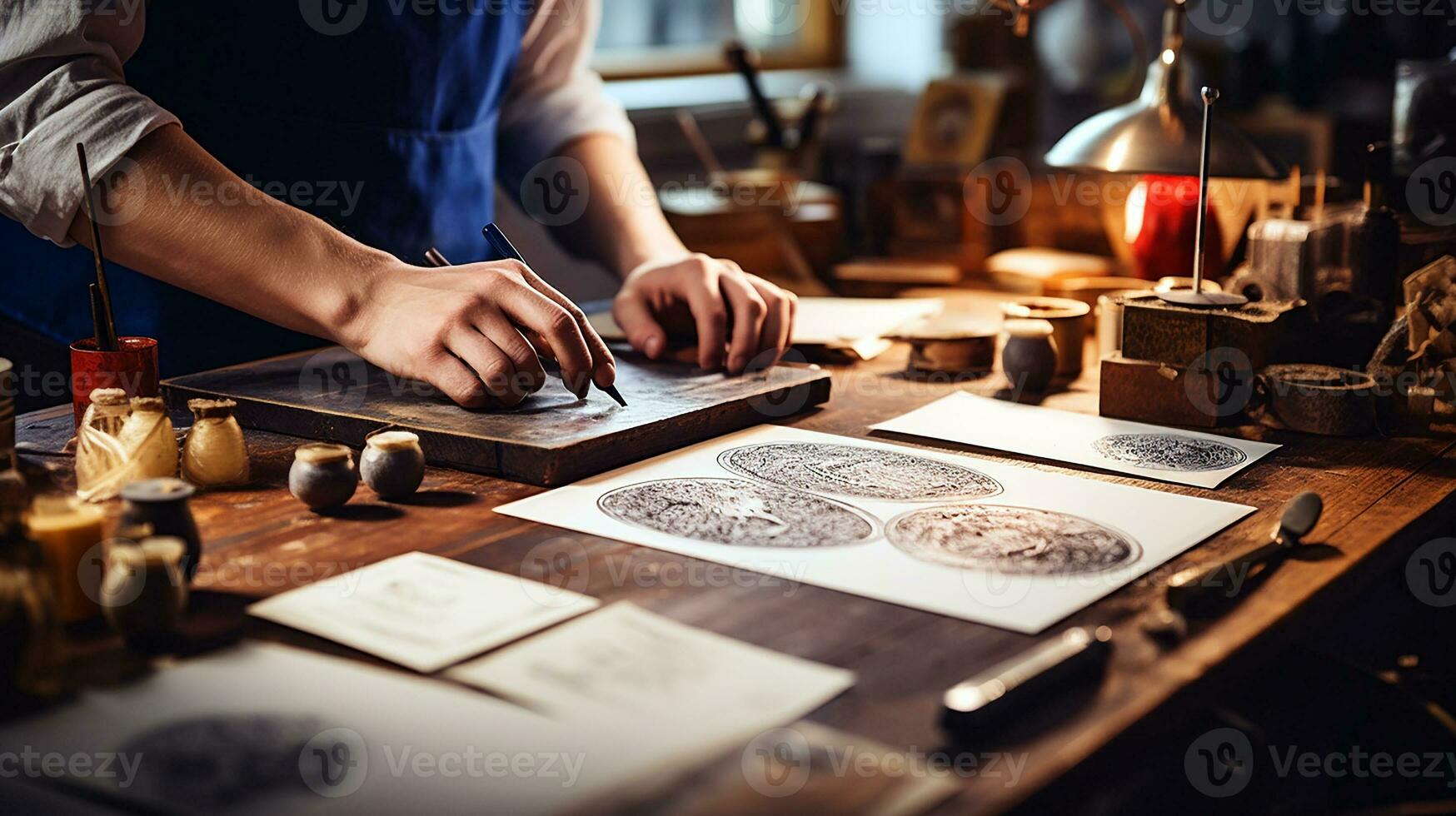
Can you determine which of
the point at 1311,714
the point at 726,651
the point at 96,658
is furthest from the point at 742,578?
the point at 1311,714

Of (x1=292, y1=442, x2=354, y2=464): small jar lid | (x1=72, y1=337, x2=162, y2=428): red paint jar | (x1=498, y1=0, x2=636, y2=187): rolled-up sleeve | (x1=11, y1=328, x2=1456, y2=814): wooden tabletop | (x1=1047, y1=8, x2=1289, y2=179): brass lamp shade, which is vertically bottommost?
(x1=11, y1=328, x2=1456, y2=814): wooden tabletop

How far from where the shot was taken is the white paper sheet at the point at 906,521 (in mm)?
1039

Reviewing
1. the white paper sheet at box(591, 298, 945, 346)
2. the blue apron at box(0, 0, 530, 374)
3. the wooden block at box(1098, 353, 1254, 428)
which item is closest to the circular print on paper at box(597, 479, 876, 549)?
the wooden block at box(1098, 353, 1254, 428)

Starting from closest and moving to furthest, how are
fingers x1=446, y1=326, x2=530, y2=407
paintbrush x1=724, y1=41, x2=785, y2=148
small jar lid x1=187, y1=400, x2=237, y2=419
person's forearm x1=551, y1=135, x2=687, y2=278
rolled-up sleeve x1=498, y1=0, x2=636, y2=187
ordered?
small jar lid x1=187, y1=400, x2=237, y2=419
fingers x1=446, y1=326, x2=530, y2=407
person's forearm x1=551, y1=135, x2=687, y2=278
rolled-up sleeve x1=498, y1=0, x2=636, y2=187
paintbrush x1=724, y1=41, x2=785, y2=148

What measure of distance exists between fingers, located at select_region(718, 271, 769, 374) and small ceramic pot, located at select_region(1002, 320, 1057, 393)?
32 centimetres

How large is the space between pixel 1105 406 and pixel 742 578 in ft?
2.37

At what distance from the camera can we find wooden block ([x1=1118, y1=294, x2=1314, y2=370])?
60.5 inches

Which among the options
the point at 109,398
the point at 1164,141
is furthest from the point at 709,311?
the point at 109,398

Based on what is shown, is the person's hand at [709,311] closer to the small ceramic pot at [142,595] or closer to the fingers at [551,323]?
the fingers at [551,323]

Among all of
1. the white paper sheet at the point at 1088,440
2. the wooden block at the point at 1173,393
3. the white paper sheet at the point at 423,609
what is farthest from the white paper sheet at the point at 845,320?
the white paper sheet at the point at 423,609

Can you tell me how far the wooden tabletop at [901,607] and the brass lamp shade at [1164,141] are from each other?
1.29ft

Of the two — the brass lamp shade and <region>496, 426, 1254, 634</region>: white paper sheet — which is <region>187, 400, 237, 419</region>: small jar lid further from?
the brass lamp shade

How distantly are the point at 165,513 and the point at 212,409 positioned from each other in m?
0.29

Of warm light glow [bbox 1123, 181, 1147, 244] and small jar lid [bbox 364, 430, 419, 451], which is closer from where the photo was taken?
small jar lid [bbox 364, 430, 419, 451]
